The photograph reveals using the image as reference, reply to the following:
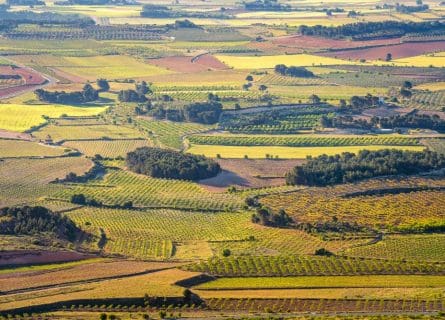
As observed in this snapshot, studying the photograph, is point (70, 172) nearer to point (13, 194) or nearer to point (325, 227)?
point (13, 194)

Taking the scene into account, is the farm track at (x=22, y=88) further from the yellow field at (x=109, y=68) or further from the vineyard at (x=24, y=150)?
the vineyard at (x=24, y=150)

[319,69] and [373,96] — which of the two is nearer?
[373,96]

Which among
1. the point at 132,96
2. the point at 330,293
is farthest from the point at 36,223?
the point at 132,96

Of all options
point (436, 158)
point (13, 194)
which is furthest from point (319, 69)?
point (13, 194)

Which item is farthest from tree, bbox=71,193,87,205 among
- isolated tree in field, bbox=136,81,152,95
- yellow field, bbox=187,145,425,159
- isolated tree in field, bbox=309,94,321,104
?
isolated tree in field, bbox=136,81,152,95

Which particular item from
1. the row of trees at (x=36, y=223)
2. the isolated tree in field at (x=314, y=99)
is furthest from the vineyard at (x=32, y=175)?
the isolated tree in field at (x=314, y=99)

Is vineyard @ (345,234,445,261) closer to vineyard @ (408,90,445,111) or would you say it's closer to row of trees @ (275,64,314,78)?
vineyard @ (408,90,445,111)
